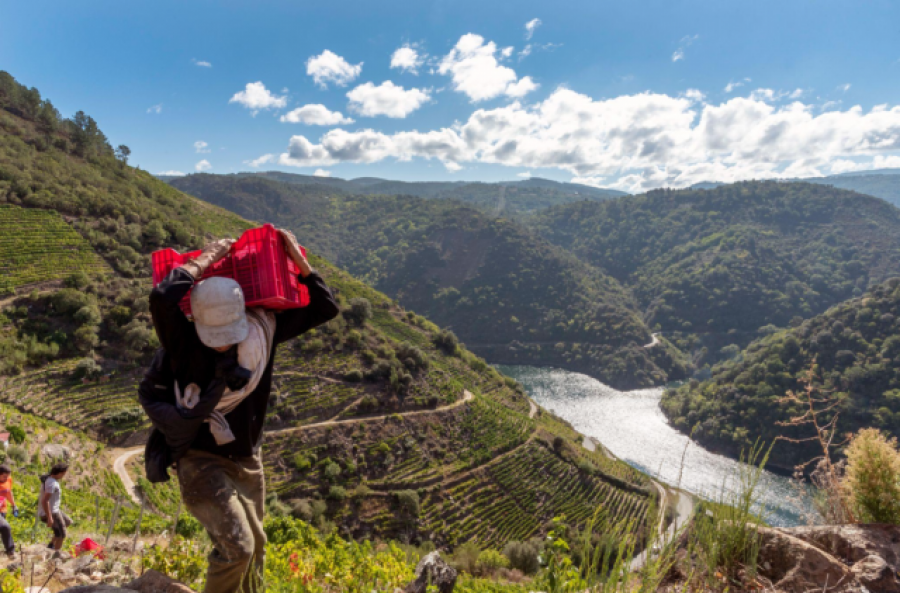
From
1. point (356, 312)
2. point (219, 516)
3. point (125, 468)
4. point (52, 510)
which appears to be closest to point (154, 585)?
point (219, 516)

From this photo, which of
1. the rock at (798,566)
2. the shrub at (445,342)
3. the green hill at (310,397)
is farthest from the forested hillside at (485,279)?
the rock at (798,566)

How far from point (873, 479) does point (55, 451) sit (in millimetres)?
21016

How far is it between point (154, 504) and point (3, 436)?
16.1ft

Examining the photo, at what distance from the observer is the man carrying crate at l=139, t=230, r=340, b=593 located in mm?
2494

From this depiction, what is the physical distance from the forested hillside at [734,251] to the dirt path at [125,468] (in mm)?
101105

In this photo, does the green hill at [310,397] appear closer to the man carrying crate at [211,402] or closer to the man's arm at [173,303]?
the man carrying crate at [211,402]

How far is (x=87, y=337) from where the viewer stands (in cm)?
2366

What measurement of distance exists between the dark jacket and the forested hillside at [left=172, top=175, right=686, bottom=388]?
3461 inches

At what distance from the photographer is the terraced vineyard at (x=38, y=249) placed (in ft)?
85.0

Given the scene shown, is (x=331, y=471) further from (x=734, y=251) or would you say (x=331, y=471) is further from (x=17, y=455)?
(x=734, y=251)

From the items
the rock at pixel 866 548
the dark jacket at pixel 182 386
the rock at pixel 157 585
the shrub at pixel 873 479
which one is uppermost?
the dark jacket at pixel 182 386

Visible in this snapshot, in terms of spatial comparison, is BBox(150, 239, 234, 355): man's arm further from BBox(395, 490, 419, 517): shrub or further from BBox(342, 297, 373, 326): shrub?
BBox(342, 297, 373, 326): shrub

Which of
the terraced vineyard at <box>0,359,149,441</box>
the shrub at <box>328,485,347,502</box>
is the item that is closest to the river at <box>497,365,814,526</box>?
the shrub at <box>328,485,347,502</box>

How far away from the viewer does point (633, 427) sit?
6481cm
